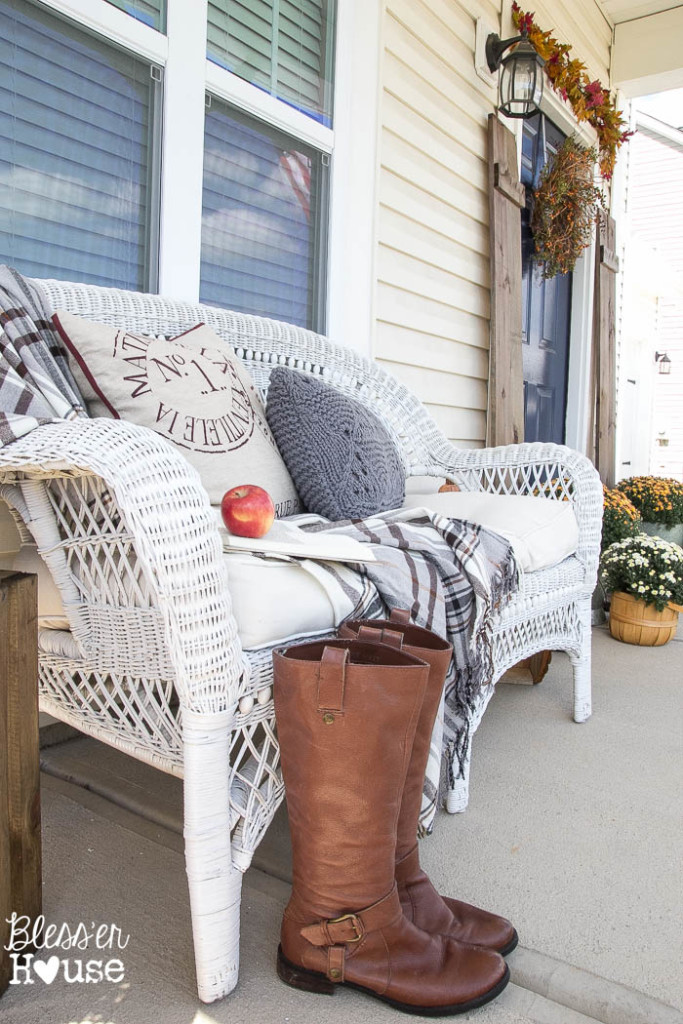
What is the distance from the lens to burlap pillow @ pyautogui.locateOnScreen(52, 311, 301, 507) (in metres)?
1.36

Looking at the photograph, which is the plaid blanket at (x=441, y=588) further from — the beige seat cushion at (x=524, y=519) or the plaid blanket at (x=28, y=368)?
the plaid blanket at (x=28, y=368)

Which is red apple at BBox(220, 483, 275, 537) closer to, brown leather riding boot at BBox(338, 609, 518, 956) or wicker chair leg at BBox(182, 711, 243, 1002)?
brown leather riding boot at BBox(338, 609, 518, 956)

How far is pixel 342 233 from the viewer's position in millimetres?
2547

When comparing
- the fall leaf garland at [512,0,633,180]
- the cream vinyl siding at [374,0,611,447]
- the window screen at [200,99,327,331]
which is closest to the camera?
the window screen at [200,99,327,331]

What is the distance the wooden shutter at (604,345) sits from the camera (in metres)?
4.76

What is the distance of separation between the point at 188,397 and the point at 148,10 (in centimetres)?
111

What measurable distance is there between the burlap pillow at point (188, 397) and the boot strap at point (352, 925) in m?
0.77

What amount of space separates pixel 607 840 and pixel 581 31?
14.6 ft

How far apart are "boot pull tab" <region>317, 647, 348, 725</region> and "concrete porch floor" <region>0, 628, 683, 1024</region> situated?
1.24ft

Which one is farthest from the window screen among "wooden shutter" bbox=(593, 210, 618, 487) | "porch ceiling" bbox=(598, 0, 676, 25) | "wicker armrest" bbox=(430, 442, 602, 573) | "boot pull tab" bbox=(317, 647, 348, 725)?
"porch ceiling" bbox=(598, 0, 676, 25)

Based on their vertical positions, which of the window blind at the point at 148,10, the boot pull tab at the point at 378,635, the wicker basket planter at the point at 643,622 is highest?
the window blind at the point at 148,10

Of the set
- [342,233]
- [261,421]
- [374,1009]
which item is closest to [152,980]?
[374,1009]

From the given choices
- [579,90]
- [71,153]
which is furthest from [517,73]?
[71,153]

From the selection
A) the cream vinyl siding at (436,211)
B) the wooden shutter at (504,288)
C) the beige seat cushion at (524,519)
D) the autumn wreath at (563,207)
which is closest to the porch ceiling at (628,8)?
the autumn wreath at (563,207)
